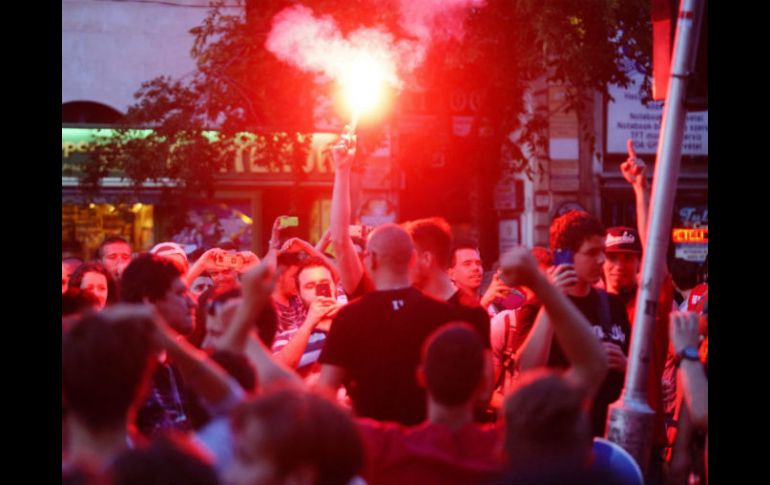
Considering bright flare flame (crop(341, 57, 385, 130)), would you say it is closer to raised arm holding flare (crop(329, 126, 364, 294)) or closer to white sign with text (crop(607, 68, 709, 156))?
raised arm holding flare (crop(329, 126, 364, 294))

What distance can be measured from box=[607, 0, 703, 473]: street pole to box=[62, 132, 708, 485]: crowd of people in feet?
0.42

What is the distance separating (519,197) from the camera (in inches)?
761

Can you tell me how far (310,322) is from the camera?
5.51 meters

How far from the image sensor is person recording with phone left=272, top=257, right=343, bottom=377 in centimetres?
551

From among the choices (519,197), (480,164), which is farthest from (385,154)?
(480,164)

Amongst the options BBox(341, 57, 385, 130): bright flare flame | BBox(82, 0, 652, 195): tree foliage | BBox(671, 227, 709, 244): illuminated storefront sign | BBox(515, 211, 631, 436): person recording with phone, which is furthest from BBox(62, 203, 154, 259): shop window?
BBox(515, 211, 631, 436): person recording with phone

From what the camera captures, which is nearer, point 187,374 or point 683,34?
point 187,374

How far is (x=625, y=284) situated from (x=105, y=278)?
9.99 ft

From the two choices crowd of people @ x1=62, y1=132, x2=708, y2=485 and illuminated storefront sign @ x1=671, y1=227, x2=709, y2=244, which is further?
illuminated storefront sign @ x1=671, y1=227, x2=709, y2=244

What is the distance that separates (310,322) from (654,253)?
83.5 inches

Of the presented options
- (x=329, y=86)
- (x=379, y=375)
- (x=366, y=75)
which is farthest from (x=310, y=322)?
(x=329, y=86)
